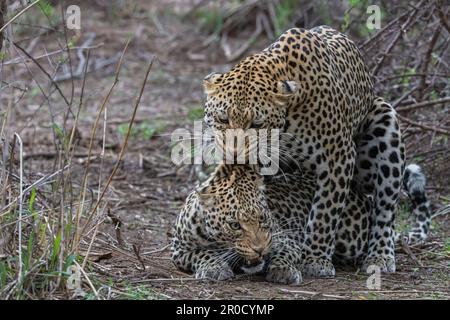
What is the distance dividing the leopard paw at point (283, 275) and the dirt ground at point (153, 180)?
8 centimetres

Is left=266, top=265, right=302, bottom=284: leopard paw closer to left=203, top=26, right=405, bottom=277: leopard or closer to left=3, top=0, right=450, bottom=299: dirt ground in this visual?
left=3, top=0, right=450, bottom=299: dirt ground

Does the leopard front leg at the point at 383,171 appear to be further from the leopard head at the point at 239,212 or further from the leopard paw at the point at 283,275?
the leopard head at the point at 239,212

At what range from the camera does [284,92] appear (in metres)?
7.39

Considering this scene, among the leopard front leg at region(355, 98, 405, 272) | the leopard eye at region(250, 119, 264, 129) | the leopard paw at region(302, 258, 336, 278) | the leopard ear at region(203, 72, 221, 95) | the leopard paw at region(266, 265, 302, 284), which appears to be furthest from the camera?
the leopard front leg at region(355, 98, 405, 272)

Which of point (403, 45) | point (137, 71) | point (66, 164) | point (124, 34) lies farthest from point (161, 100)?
point (66, 164)

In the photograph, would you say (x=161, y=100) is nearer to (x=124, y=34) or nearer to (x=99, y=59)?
(x=99, y=59)

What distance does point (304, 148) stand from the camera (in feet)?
25.2

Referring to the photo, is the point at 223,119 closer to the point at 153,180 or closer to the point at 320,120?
the point at 320,120

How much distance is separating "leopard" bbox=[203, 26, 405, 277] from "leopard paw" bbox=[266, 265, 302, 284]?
51 cm

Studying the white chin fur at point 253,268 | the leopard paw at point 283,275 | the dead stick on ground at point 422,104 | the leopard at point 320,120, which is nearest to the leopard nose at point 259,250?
the white chin fur at point 253,268

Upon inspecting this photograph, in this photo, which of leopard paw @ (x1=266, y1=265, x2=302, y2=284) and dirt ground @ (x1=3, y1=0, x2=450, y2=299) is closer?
dirt ground @ (x1=3, y1=0, x2=450, y2=299)

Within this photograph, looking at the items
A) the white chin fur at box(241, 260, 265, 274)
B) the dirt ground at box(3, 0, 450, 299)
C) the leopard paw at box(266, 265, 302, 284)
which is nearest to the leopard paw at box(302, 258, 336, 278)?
the dirt ground at box(3, 0, 450, 299)

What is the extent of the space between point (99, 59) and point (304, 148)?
32.3 ft

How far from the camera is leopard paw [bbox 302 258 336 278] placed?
7781mm
